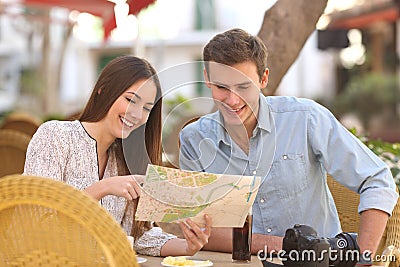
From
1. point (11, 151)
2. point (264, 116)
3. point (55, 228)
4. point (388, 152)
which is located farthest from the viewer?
point (11, 151)

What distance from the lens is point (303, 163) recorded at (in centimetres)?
282

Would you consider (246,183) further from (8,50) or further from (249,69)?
(8,50)

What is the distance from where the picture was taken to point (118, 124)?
266cm

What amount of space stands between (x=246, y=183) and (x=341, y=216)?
0.96m

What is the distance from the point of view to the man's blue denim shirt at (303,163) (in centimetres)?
268

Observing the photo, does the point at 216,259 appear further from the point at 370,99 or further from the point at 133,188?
the point at 370,99

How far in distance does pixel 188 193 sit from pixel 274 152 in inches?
17.0

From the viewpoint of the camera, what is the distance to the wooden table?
7.95ft

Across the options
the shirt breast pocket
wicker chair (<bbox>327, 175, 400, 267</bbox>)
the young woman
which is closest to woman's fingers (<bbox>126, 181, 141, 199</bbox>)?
the young woman

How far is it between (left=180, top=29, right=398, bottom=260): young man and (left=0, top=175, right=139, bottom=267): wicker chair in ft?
2.25

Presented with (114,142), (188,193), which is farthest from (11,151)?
(188,193)

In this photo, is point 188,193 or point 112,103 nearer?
point 188,193

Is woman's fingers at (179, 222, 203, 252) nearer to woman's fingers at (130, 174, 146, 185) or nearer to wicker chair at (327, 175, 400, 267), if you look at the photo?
woman's fingers at (130, 174, 146, 185)

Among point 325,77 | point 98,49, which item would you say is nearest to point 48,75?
point 325,77
